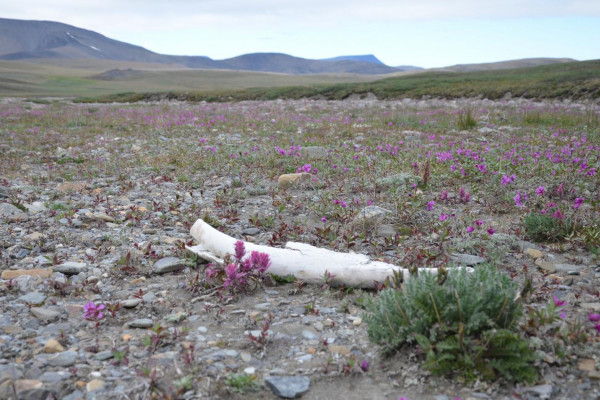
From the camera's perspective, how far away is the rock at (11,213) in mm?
7180

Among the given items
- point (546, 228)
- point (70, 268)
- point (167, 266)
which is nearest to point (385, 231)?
point (546, 228)

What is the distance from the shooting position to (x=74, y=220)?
712 centimetres

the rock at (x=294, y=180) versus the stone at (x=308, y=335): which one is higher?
the rock at (x=294, y=180)

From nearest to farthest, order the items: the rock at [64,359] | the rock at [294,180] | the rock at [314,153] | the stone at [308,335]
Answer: the rock at [64,359], the stone at [308,335], the rock at [294,180], the rock at [314,153]

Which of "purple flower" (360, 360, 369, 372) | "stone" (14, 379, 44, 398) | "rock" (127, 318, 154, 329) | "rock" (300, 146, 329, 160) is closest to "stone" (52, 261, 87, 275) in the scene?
"rock" (127, 318, 154, 329)

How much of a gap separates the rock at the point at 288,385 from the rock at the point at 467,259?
2.65 m

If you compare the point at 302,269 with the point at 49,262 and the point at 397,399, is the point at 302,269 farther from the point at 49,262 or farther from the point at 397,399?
the point at 49,262

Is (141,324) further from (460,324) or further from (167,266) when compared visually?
(460,324)

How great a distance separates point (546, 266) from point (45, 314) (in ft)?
16.7

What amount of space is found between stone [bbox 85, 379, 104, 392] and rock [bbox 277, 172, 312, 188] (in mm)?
5982

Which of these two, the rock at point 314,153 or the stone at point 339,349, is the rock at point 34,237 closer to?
the stone at point 339,349

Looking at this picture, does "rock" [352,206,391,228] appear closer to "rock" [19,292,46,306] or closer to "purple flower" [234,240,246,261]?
"purple flower" [234,240,246,261]

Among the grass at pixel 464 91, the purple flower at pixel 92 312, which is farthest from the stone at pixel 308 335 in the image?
the grass at pixel 464 91

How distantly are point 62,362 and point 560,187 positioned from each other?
23.1ft
